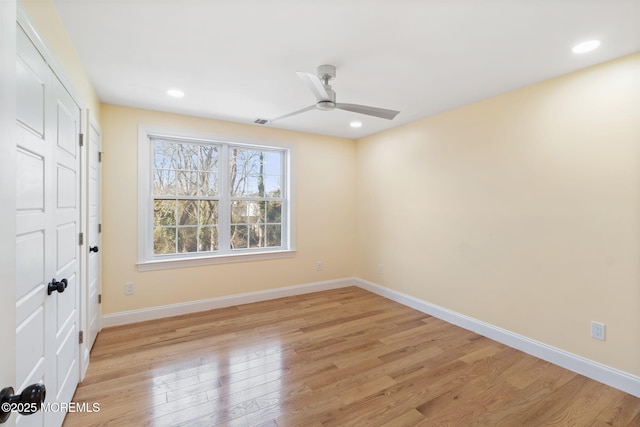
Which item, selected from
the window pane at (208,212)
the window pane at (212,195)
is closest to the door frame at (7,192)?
the window pane at (212,195)

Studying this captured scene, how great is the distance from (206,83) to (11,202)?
2.29 meters

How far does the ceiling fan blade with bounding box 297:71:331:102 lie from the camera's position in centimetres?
189

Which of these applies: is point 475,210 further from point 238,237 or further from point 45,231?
point 45,231

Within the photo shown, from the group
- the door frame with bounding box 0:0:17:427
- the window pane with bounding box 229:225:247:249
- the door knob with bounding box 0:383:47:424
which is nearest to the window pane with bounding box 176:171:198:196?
the window pane with bounding box 229:225:247:249

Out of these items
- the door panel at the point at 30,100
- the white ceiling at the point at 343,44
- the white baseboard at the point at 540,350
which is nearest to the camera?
the door panel at the point at 30,100

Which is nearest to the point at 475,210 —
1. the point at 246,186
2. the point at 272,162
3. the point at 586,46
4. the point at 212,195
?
the point at 586,46

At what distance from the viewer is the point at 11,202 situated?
68cm

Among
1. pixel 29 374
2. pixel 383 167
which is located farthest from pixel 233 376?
pixel 383 167

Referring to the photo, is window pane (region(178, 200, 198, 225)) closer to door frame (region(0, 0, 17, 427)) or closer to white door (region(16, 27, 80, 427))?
white door (region(16, 27, 80, 427))

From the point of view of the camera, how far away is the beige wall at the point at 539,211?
2158 millimetres

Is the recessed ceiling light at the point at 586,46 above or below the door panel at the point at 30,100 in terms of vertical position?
above

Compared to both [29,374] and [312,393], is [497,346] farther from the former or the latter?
[29,374]

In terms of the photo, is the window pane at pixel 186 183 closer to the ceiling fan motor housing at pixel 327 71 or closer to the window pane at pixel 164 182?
the window pane at pixel 164 182

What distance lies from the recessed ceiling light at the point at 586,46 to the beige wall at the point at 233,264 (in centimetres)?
305
